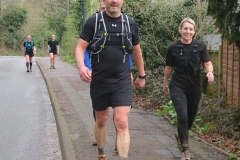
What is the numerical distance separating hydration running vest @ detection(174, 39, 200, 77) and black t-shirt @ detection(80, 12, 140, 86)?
1.17m

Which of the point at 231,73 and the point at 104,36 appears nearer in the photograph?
the point at 104,36

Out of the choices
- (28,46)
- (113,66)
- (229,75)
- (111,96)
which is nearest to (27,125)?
(229,75)

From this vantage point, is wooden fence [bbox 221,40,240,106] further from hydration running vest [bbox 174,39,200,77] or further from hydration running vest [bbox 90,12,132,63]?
hydration running vest [bbox 90,12,132,63]

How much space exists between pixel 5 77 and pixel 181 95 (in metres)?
14.5

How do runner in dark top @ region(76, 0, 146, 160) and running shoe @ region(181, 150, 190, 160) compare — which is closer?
runner in dark top @ region(76, 0, 146, 160)

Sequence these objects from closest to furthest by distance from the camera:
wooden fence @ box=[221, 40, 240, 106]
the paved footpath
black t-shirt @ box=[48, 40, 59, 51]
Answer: the paved footpath
wooden fence @ box=[221, 40, 240, 106]
black t-shirt @ box=[48, 40, 59, 51]

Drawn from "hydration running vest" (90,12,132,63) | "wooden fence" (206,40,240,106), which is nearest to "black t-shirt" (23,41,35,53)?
"wooden fence" (206,40,240,106)

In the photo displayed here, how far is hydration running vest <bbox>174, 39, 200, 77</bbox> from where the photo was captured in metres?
5.81

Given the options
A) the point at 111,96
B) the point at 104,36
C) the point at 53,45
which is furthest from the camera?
the point at 53,45

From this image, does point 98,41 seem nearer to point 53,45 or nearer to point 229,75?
point 229,75

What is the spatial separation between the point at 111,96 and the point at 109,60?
41 centimetres

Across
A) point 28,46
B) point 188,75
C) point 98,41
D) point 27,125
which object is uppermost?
point 98,41

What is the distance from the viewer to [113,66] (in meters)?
4.77

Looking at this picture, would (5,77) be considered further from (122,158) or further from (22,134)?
(122,158)
